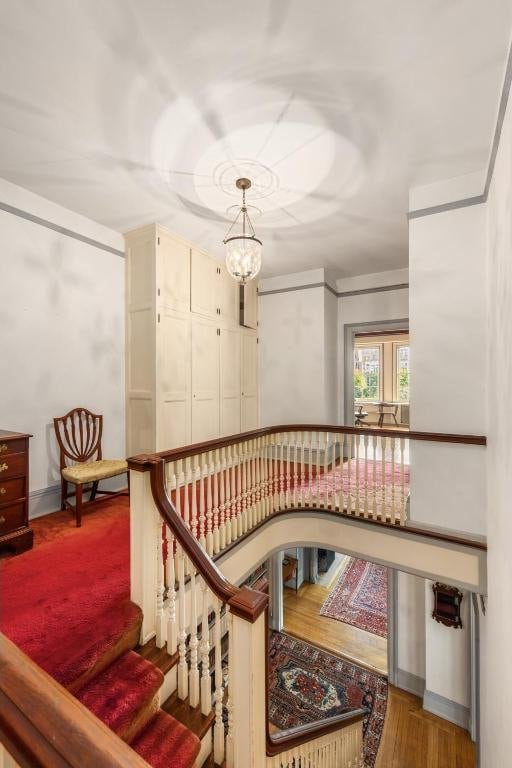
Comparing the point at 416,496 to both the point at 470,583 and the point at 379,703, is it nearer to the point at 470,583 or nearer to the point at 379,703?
the point at 470,583

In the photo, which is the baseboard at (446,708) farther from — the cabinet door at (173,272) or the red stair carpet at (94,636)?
the cabinet door at (173,272)

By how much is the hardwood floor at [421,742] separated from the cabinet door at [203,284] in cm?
552

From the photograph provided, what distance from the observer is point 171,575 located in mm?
1971

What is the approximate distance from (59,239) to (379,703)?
670 centimetres

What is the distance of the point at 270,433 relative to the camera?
3664mm

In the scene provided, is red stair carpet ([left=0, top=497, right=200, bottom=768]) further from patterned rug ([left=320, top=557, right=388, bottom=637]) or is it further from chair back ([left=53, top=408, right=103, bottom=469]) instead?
patterned rug ([left=320, top=557, right=388, bottom=637])

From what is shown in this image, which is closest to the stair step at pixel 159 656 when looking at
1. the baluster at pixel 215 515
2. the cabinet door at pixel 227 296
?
the baluster at pixel 215 515

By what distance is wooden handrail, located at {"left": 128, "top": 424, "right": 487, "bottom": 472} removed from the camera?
6.80ft

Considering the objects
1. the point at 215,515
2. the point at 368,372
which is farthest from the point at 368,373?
the point at 215,515

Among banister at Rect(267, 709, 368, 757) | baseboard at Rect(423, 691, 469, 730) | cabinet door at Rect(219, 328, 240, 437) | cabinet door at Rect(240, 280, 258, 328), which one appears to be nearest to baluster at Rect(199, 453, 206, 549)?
banister at Rect(267, 709, 368, 757)

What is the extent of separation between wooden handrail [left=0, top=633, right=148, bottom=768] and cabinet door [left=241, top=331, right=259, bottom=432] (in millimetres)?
4774

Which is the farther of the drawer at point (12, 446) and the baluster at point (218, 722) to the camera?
the drawer at point (12, 446)

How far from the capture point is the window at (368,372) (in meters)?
11.4

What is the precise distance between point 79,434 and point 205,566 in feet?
8.33
